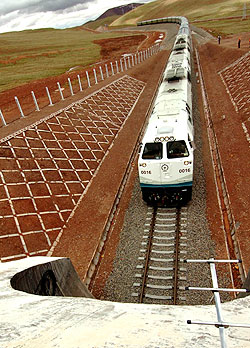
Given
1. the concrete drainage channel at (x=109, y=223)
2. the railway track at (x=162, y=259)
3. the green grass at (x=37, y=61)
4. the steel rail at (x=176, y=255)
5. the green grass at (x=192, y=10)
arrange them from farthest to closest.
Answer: the green grass at (x=192, y=10), the green grass at (x=37, y=61), the concrete drainage channel at (x=109, y=223), the railway track at (x=162, y=259), the steel rail at (x=176, y=255)

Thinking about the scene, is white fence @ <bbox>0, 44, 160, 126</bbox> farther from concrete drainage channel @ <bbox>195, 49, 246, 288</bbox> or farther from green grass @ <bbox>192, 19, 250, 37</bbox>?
green grass @ <bbox>192, 19, 250, 37</bbox>

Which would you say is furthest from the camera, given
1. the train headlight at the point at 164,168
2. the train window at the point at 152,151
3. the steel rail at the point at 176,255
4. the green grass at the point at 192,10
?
the green grass at the point at 192,10

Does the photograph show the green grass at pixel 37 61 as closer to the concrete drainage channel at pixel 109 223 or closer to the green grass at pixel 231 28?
the concrete drainage channel at pixel 109 223

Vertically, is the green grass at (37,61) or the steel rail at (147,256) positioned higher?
the green grass at (37,61)

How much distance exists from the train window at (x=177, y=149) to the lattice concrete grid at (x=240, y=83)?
25.1 feet

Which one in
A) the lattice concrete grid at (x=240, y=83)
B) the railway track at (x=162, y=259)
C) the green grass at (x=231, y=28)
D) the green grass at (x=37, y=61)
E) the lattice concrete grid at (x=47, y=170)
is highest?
the green grass at (x=231, y=28)

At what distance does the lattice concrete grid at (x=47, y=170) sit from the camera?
11359 millimetres

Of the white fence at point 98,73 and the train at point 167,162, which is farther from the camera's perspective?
the white fence at point 98,73

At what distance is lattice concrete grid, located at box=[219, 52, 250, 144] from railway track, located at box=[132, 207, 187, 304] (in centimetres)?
928

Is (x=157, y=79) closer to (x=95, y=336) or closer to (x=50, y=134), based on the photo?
(x=50, y=134)

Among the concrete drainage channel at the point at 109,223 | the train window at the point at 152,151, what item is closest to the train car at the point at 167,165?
the train window at the point at 152,151

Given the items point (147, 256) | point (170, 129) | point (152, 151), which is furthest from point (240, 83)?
point (147, 256)

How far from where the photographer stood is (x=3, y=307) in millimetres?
4141

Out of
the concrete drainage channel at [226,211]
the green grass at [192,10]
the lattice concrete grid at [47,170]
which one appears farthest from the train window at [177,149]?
the green grass at [192,10]
